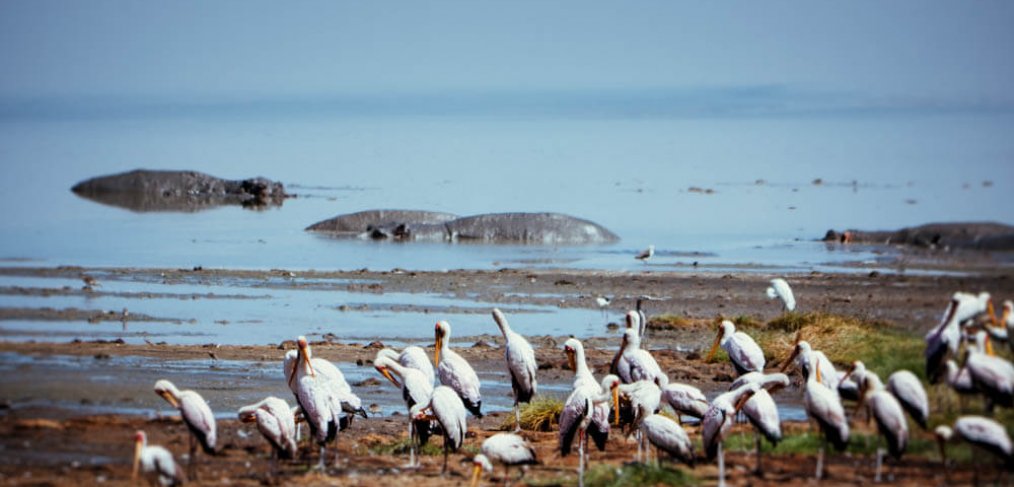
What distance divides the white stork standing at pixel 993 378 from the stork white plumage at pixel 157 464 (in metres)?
6.27

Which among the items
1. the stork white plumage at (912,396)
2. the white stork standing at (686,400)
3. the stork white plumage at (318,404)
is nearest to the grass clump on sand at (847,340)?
the stork white plumage at (912,396)

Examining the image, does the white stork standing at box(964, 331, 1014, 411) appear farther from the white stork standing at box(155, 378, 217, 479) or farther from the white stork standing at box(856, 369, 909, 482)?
the white stork standing at box(155, 378, 217, 479)

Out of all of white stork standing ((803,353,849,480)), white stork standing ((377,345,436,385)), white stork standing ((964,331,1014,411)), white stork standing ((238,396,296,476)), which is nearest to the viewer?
white stork standing ((964,331,1014,411))

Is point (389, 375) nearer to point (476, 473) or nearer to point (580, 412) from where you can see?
point (580, 412)

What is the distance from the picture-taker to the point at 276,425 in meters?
12.4

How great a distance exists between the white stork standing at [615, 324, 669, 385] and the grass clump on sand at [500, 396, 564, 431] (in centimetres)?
74

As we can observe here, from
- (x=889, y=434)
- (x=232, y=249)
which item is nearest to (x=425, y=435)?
(x=889, y=434)

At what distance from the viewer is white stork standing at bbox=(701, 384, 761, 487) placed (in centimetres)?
1200

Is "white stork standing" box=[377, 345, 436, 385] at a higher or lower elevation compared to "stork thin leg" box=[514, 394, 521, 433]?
higher

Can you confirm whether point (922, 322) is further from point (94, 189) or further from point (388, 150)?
point (388, 150)

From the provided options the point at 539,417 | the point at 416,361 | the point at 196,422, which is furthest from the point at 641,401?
the point at 196,422

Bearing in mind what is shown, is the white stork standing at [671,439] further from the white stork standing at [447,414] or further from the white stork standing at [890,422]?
the white stork standing at [447,414]

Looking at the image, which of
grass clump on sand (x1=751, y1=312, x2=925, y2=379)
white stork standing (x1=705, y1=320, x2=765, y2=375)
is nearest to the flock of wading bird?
grass clump on sand (x1=751, y1=312, x2=925, y2=379)

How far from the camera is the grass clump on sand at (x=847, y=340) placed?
13.6m
